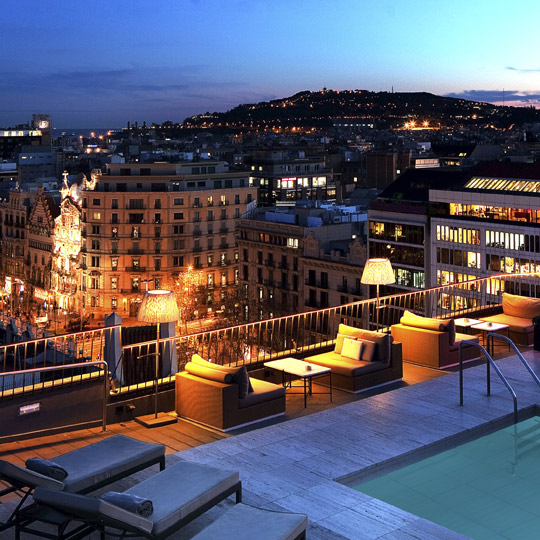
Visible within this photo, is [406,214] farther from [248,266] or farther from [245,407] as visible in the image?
[245,407]

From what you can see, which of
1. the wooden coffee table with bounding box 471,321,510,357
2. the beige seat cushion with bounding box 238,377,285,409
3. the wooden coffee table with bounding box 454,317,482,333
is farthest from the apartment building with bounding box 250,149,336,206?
the beige seat cushion with bounding box 238,377,285,409

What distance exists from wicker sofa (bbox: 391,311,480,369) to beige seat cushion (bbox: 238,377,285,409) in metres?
3.42

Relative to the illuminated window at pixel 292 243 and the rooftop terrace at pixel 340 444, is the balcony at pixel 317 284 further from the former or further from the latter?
the rooftop terrace at pixel 340 444

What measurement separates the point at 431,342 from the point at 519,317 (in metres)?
3.13

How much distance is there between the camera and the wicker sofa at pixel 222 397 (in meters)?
11.1

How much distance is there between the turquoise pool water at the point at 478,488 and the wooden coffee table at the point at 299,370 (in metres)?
2.68

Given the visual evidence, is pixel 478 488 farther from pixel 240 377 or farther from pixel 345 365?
pixel 345 365

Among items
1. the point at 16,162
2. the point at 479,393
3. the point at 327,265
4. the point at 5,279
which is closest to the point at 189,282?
the point at 327,265

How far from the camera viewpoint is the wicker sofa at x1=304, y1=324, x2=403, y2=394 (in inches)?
505

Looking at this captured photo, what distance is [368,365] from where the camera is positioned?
13.0 m

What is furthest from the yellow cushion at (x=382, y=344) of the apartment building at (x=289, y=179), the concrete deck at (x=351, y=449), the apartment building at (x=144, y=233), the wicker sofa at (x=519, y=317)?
the apartment building at (x=289, y=179)

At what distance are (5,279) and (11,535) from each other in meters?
93.3

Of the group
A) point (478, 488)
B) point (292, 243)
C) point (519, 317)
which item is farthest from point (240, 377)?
point (292, 243)

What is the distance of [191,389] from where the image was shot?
11516 millimetres
